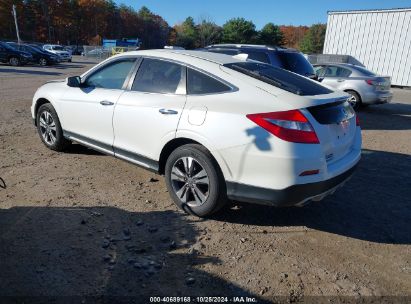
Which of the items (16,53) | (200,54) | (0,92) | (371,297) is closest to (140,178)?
(200,54)

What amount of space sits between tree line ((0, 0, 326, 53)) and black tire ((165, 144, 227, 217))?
87.9 meters

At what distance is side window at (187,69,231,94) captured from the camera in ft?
12.1

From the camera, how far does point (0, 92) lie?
500 inches

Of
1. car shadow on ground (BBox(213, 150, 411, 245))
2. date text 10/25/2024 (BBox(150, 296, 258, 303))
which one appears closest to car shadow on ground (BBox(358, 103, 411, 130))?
car shadow on ground (BBox(213, 150, 411, 245))

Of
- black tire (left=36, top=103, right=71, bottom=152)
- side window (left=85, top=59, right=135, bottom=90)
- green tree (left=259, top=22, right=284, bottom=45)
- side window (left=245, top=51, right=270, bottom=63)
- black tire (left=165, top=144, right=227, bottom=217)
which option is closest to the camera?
black tire (left=165, top=144, right=227, bottom=217)

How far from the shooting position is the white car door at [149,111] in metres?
3.90

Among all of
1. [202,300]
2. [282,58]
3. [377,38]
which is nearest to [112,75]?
[202,300]

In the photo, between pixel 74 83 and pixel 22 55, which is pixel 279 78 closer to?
pixel 74 83

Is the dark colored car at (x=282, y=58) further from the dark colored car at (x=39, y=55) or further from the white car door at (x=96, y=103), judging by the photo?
the dark colored car at (x=39, y=55)

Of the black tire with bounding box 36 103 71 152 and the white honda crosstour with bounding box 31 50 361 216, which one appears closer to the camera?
the white honda crosstour with bounding box 31 50 361 216

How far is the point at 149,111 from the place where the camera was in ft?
13.3

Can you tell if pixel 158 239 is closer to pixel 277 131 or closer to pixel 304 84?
pixel 277 131

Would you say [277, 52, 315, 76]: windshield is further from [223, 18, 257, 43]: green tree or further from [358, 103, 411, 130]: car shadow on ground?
[223, 18, 257, 43]: green tree

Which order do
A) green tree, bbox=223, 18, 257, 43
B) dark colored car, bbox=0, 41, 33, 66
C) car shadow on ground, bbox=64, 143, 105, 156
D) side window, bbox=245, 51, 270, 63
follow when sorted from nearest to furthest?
car shadow on ground, bbox=64, 143, 105, 156 → side window, bbox=245, 51, 270, 63 → dark colored car, bbox=0, 41, 33, 66 → green tree, bbox=223, 18, 257, 43
